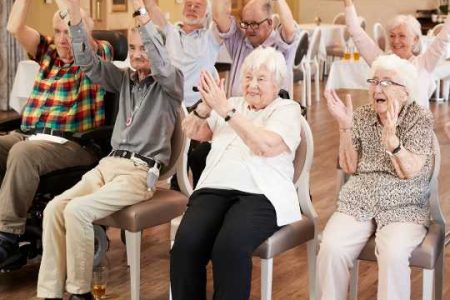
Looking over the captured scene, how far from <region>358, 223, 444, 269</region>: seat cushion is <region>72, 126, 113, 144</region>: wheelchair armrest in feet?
4.57

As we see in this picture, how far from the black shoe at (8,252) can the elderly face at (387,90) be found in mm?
1744

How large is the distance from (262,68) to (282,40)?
99 cm

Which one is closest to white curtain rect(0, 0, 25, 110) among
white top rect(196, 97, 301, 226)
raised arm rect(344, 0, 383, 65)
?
raised arm rect(344, 0, 383, 65)

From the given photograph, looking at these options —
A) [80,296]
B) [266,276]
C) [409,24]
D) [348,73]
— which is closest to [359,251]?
[266,276]

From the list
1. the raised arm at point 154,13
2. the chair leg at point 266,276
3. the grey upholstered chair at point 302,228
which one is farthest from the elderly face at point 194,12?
the chair leg at point 266,276

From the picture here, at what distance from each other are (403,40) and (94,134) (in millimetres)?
1648

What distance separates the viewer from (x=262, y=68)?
3.19 metres

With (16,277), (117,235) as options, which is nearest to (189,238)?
(16,277)

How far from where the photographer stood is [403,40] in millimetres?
4160

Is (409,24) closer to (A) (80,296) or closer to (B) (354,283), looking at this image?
(B) (354,283)

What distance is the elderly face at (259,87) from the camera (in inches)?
126

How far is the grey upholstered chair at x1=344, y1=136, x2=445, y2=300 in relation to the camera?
2896 millimetres

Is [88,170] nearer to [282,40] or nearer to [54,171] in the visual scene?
[54,171]

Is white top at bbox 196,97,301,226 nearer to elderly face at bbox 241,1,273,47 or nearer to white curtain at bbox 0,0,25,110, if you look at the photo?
elderly face at bbox 241,1,273,47
